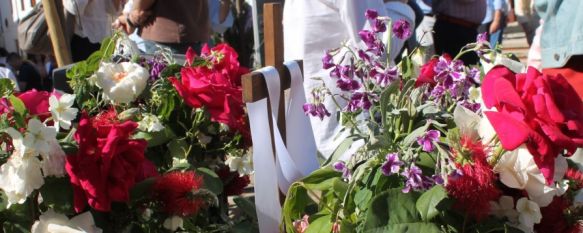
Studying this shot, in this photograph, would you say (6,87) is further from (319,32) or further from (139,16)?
(139,16)

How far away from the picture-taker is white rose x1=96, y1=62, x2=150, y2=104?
1588 mm

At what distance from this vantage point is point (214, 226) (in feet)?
5.21

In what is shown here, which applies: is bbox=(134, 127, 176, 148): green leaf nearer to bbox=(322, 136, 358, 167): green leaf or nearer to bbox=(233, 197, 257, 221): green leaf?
bbox=(233, 197, 257, 221): green leaf

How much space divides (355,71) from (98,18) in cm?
268

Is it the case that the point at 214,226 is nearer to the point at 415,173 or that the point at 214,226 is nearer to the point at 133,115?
the point at 133,115

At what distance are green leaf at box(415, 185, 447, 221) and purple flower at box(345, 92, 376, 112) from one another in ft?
0.74

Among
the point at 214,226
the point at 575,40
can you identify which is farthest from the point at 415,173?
the point at 575,40

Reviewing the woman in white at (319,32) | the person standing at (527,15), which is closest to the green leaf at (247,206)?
the woman in white at (319,32)

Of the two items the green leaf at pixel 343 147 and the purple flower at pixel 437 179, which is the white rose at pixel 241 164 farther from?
the purple flower at pixel 437 179

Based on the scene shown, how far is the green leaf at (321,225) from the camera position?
132cm

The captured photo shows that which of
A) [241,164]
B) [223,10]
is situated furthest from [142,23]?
[223,10]

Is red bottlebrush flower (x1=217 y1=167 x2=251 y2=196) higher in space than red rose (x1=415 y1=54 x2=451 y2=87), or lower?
lower

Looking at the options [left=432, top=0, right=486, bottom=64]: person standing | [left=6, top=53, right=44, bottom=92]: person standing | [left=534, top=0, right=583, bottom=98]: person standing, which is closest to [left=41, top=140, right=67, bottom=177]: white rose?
[left=534, top=0, right=583, bottom=98]: person standing

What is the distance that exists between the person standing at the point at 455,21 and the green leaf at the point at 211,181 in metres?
3.24
